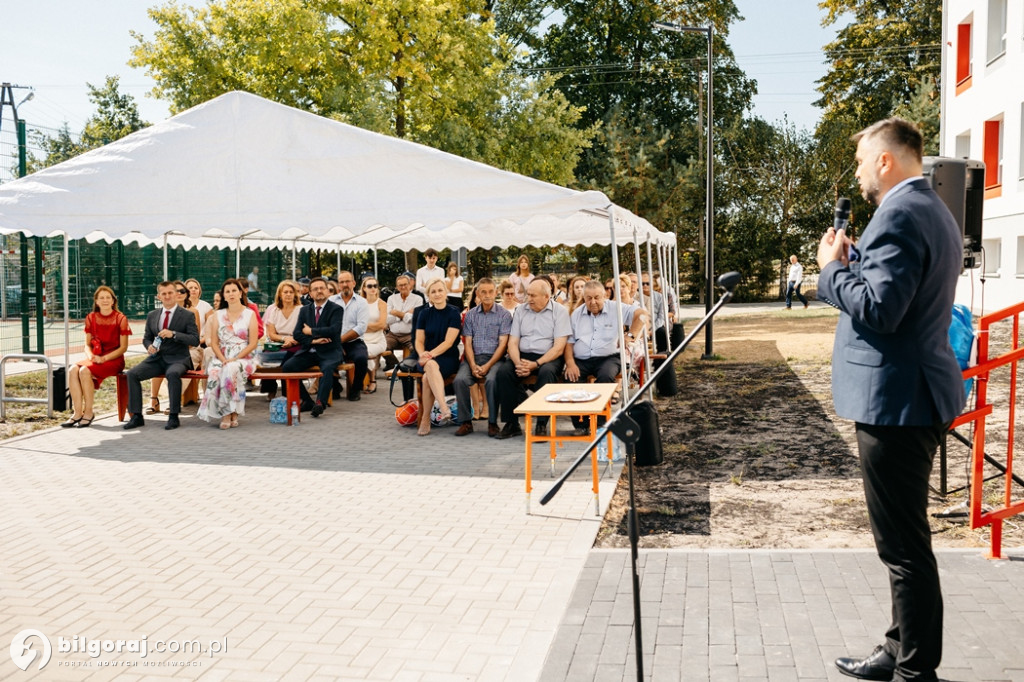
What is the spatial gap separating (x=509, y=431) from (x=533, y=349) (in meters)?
0.89

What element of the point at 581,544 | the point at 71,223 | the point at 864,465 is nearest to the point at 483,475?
the point at 581,544

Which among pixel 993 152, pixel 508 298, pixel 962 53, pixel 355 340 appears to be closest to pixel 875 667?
pixel 508 298

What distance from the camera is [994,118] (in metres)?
23.5

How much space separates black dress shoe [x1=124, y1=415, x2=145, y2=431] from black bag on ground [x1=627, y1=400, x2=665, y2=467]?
7.77 meters

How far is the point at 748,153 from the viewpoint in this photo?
40969mm

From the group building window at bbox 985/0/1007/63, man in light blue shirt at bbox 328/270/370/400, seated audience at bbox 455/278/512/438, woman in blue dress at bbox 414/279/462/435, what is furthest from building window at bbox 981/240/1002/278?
woman in blue dress at bbox 414/279/462/435

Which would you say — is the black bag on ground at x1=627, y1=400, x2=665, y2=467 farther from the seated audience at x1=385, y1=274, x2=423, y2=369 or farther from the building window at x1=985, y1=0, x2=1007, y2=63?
the building window at x1=985, y1=0, x2=1007, y2=63

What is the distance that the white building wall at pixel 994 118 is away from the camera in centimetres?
2177

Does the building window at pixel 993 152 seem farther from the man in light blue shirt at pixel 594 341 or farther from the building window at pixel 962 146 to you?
the man in light blue shirt at pixel 594 341

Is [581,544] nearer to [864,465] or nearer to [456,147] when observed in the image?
[864,465]

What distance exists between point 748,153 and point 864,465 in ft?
130

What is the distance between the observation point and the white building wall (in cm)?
2177

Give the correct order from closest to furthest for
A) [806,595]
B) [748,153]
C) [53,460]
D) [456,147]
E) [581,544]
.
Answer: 1. [806,595]
2. [581,544]
3. [53,460]
4. [456,147]
5. [748,153]

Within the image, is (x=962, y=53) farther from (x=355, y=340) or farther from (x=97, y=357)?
(x=97, y=357)
